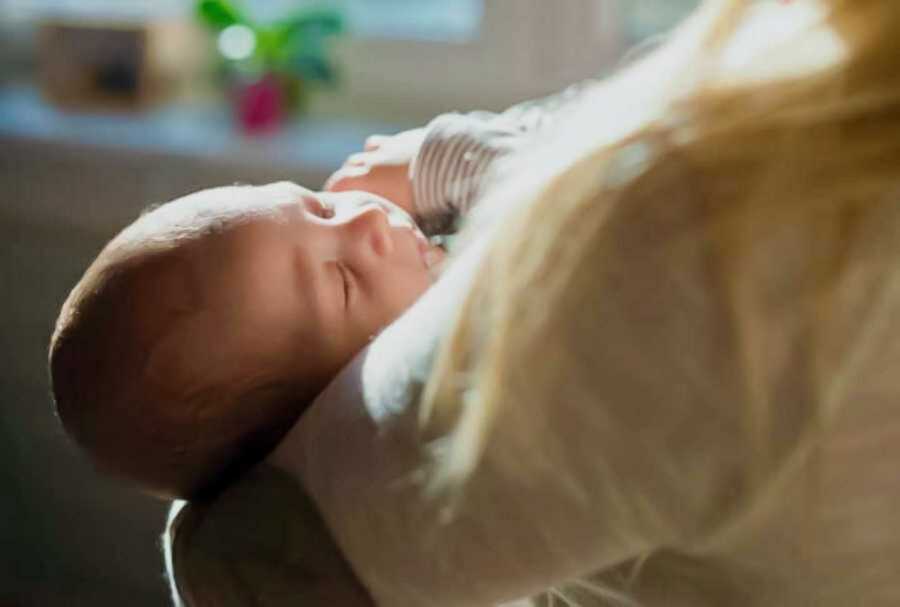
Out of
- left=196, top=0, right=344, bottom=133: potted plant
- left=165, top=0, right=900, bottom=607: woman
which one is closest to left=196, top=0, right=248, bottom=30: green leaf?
left=196, top=0, right=344, bottom=133: potted plant

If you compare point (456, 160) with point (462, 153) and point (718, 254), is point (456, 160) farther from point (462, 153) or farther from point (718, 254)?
point (718, 254)

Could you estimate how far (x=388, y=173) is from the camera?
0.87 meters

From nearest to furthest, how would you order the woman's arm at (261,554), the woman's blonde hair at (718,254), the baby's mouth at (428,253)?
1. the woman's blonde hair at (718,254)
2. the woman's arm at (261,554)
3. the baby's mouth at (428,253)

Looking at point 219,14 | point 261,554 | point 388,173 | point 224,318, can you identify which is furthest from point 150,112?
point 261,554

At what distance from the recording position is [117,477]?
76 centimetres

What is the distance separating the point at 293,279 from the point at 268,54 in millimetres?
783

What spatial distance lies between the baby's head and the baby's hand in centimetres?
8

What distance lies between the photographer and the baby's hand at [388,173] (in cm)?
86

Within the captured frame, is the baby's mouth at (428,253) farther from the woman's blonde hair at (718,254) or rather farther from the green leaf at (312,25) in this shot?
the green leaf at (312,25)

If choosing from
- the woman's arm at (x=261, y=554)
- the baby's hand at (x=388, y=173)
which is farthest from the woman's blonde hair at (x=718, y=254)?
the baby's hand at (x=388, y=173)

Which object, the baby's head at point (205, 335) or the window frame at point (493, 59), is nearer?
the baby's head at point (205, 335)

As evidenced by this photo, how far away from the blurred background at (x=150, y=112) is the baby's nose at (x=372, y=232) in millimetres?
593

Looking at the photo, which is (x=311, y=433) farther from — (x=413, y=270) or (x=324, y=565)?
(x=413, y=270)

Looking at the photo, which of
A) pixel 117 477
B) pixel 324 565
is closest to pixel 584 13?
pixel 117 477
